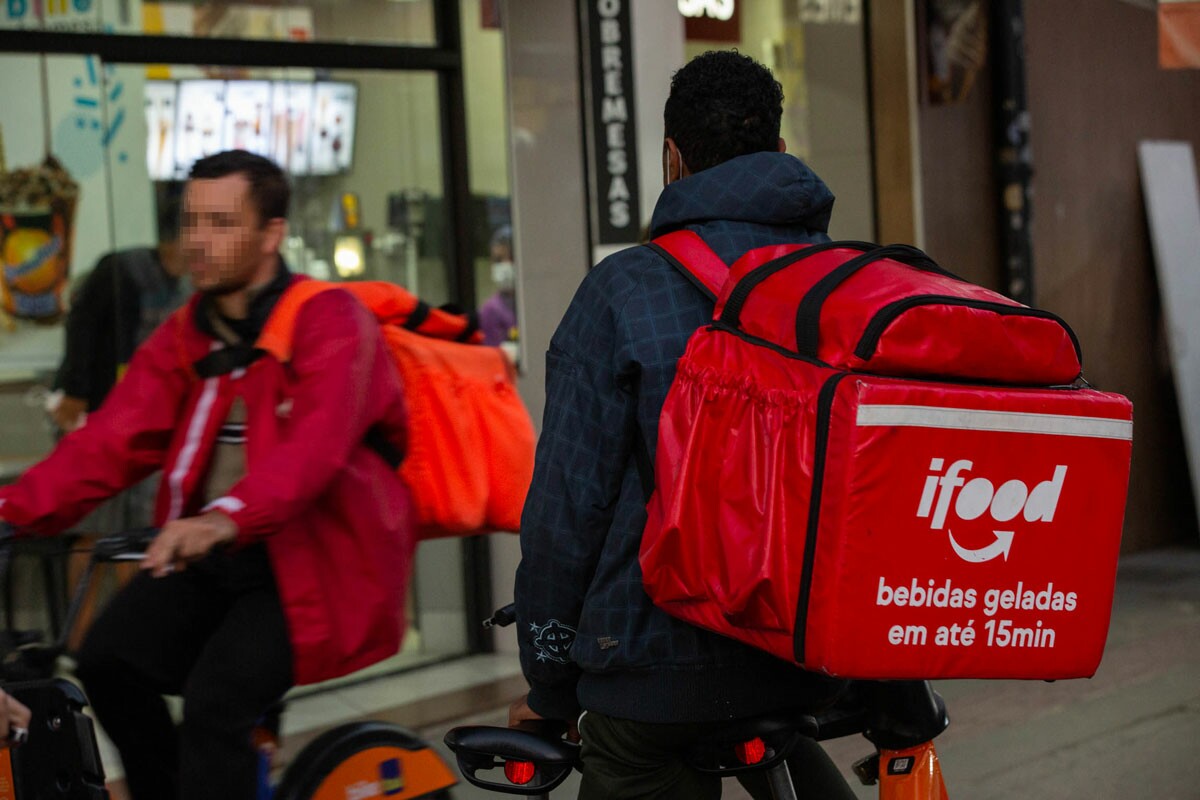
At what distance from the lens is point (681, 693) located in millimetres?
2332

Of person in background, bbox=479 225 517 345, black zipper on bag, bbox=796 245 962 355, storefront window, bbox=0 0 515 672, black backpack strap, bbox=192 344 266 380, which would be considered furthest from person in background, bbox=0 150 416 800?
person in background, bbox=479 225 517 345

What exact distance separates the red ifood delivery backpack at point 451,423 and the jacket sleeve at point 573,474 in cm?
92

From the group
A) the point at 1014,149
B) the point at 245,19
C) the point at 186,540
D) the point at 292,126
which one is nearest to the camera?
the point at 186,540

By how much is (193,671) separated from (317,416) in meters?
0.56

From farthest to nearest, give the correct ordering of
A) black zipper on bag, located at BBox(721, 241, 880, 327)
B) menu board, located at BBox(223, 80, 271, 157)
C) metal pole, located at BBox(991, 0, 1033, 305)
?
metal pole, located at BBox(991, 0, 1033, 305) < menu board, located at BBox(223, 80, 271, 157) < black zipper on bag, located at BBox(721, 241, 880, 327)

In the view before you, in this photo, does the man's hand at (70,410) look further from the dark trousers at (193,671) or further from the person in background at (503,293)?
the dark trousers at (193,671)

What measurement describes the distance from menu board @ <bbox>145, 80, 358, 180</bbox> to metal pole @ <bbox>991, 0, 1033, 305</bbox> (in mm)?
4034

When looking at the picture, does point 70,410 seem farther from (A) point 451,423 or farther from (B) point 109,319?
(A) point 451,423

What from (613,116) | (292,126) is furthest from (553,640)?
(292,126)

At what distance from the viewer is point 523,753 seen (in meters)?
2.64

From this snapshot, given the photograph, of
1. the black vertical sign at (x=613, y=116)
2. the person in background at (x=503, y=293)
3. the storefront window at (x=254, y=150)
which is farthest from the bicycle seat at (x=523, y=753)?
the person in background at (x=503, y=293)

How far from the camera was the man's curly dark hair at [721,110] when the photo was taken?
2.43m

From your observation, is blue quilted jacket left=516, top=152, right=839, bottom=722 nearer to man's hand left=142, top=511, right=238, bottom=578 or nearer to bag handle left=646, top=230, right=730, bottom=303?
bag handle left=646, top=230, right=730, bottom=303

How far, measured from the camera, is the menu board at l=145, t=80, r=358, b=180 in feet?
20.1
